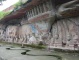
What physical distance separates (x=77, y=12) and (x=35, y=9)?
358 centimetres

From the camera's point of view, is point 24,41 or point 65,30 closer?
point 65,30

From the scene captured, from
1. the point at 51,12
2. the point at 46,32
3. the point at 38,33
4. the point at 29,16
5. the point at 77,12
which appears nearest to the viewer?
the point at 77,12

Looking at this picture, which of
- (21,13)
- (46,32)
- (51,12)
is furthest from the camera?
(21,13)

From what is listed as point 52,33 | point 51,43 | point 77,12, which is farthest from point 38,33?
point 77,12


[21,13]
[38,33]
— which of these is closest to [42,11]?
[38,33]

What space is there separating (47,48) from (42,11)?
2548mm

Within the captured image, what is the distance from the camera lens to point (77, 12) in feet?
23.3

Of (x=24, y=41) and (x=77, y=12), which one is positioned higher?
(x=77, y=12)

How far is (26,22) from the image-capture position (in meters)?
11.7

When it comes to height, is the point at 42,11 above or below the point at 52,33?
above

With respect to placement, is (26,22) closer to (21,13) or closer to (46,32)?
(21,13)

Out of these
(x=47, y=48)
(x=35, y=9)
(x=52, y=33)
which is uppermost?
(x=35, y=9)

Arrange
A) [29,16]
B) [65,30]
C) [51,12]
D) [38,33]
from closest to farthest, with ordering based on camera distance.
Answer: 1. [65,30]
2. [51,12]
3. [38,33]
4. [29,16]

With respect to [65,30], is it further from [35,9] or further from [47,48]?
[35,9]
